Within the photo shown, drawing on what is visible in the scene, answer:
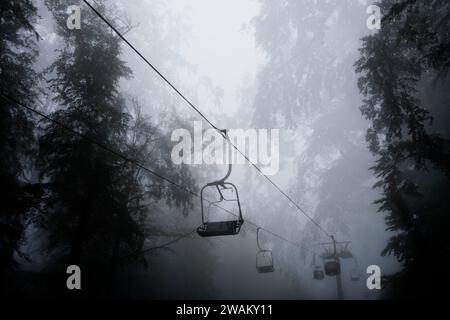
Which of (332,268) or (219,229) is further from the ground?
(219,229)

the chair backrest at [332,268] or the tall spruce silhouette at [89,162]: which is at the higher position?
the tall spruce silhouette at [89,162]

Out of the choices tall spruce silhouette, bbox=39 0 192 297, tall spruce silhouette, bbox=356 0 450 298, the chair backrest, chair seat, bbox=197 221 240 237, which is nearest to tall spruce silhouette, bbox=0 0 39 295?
tall spruce silhouette, bbox=39 0 192 297

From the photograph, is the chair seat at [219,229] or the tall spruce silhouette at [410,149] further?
the tall spruce silhouette at [410,149]

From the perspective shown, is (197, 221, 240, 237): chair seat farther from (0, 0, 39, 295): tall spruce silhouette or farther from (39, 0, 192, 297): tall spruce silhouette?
(0, 0, 39, 295): tall spruce silhouette

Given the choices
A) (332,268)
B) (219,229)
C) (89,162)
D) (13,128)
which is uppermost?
(13,128)

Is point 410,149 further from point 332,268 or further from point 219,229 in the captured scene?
point 332,268

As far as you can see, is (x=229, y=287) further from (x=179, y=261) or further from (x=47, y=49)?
(x=47, y=49)

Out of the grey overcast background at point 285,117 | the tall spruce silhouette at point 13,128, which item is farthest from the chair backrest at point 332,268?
the tall spruce silhouette at point 13,128

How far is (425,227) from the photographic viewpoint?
480 inches

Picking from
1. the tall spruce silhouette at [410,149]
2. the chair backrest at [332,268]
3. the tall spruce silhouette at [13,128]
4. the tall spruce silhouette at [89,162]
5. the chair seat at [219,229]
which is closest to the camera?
the chair seat at [219,229]

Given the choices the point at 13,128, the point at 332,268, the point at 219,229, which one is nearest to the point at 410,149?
the point at 219,229

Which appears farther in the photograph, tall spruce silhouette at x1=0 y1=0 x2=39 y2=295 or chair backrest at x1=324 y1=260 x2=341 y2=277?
chair backrest at x1=324 y1=260 x2=341 y2=277

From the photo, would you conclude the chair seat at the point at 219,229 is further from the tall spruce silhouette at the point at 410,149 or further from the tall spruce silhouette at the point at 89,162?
the tall spruce silhouette at the point at 410,149

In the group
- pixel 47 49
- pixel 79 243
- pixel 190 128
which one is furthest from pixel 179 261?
pixel 47 49
